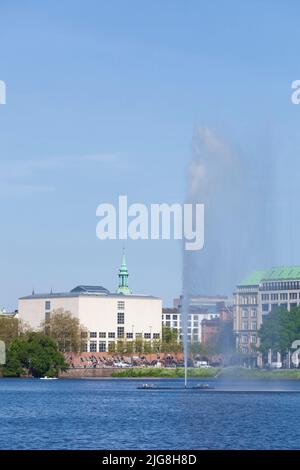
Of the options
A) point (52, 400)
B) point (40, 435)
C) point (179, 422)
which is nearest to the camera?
point (40, 435)

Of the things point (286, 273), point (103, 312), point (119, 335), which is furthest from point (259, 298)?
point (103, 312)

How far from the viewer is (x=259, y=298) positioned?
173 m

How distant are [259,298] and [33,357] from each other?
182ft

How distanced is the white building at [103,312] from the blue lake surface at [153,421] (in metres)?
90.0

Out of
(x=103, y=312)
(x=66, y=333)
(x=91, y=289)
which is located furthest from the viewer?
(x=91, y=289)

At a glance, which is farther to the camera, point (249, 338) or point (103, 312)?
point (103, 312)

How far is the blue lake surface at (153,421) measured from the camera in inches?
1753

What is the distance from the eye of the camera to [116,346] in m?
163

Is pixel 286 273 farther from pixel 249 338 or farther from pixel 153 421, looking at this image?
pixel 153 421

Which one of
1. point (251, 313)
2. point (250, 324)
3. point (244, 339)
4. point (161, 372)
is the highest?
point (251, 313)

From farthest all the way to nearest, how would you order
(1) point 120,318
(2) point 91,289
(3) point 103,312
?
(2) point 91,289
(1) point 120,318
(3) point 103,312
